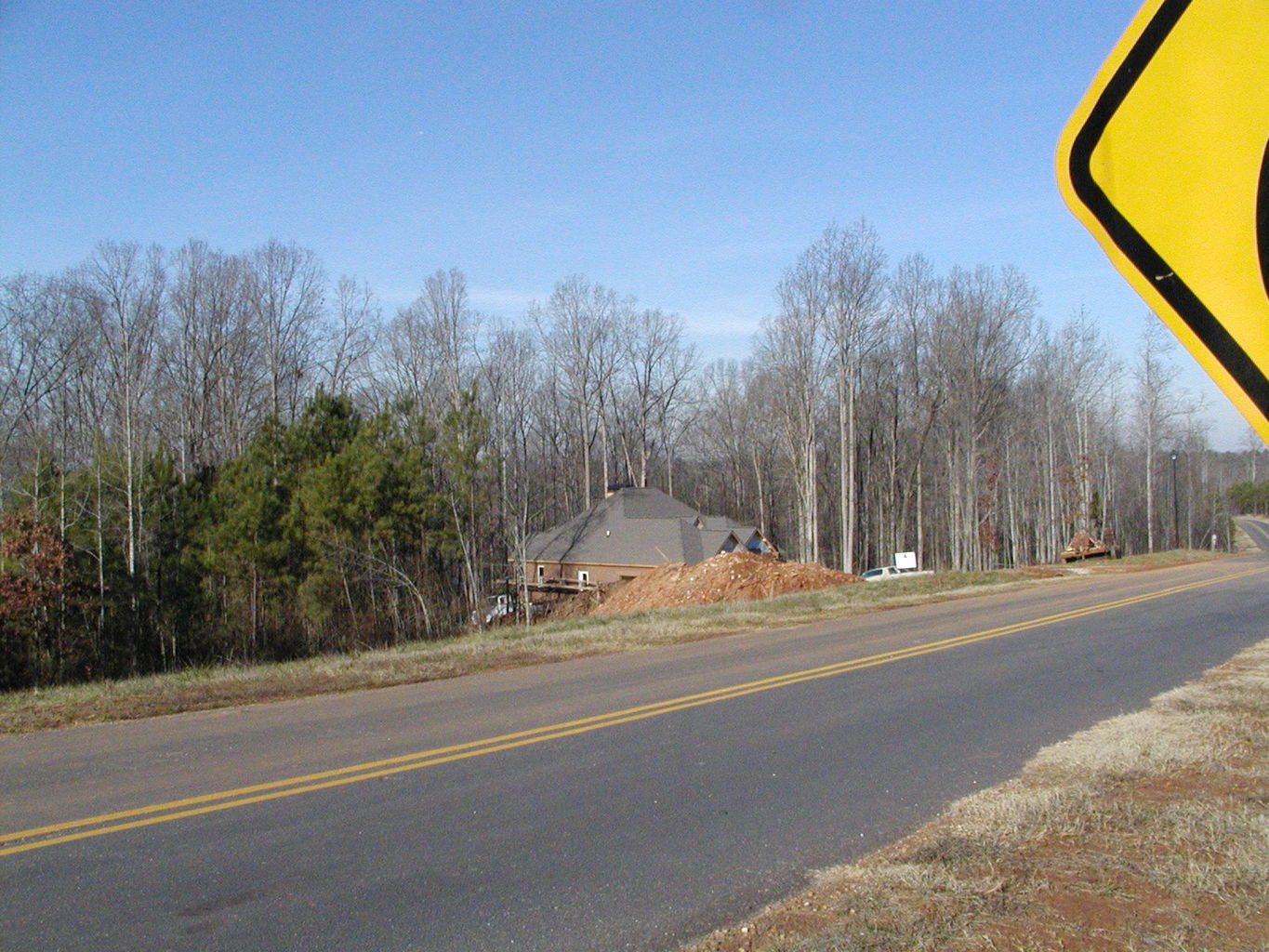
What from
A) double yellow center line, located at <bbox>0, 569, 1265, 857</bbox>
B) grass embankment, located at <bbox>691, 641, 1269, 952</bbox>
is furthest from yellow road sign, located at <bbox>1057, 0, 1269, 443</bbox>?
double yellow center line, located at <bbox>0, 569, 1265, 857</bbox>

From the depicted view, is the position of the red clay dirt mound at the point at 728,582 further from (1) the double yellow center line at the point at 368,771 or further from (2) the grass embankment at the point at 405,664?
(1) the double yellow center line at the point at 368,771

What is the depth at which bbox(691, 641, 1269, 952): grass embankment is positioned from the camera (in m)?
4.30

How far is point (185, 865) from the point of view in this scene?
5449 millimetres

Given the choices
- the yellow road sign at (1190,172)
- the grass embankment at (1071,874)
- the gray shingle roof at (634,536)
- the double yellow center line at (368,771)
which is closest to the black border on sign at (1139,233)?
the yellow road sign at (1190,172)

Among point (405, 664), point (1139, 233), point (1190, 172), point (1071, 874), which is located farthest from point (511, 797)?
point (405, 664)

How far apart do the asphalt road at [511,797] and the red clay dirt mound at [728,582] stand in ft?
54.1

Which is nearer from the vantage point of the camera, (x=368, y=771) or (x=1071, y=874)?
(x=1071, y=874)

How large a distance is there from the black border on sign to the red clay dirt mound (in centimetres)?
2636

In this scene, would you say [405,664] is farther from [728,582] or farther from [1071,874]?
[728,582]

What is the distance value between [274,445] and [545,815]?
86.7ft

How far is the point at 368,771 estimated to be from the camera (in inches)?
294

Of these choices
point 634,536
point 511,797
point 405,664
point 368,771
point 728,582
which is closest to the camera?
point 511,797

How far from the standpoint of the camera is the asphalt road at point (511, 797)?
480cm

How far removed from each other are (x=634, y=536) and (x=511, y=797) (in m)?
36.5
